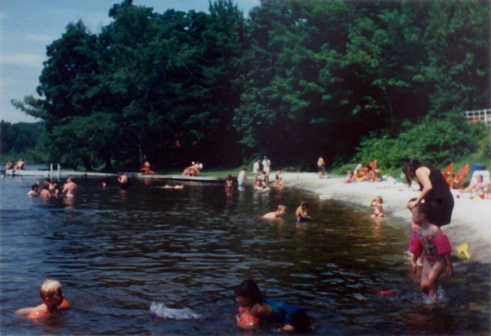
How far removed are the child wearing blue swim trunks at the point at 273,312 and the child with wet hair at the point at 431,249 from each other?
2.15m

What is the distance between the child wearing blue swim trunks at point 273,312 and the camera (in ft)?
25.5

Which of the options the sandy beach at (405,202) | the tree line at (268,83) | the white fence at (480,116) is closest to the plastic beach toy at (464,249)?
the sandy beach at (405,202)

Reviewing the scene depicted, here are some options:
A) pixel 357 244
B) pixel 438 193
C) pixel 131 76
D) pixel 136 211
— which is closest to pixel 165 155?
pixel 131 76

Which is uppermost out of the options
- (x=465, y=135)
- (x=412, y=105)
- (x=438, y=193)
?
(x=412, y=105)

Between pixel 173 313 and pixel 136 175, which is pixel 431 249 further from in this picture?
pixel 136 175

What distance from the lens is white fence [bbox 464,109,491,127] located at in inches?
1361

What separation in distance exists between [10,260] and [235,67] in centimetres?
4698

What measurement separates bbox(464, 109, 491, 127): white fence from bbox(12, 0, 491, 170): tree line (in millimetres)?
980

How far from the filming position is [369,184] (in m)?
30.8

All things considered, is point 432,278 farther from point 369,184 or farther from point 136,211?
point 369,184

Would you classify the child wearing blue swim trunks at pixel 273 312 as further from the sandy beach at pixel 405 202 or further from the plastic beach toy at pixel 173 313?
the sandy beach at pixel 405 202

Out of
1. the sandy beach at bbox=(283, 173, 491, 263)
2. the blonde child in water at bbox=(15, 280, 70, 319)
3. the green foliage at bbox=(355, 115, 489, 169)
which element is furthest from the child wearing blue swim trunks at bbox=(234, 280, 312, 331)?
the green foliage at bbox=(355, 115, 489, 169)

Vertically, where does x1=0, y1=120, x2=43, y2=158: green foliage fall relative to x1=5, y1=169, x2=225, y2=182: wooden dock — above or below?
above

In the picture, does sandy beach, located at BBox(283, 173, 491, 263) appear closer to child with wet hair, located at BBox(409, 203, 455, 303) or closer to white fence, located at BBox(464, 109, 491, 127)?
child with wet hair, located at BBox(409, 203, 455, 303)
